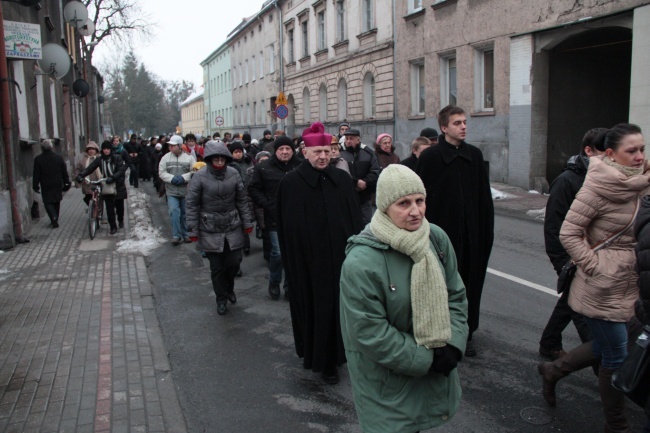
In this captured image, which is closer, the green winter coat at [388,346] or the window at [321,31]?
the green winter coat at [388,346]

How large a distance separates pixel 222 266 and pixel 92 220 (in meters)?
5.58

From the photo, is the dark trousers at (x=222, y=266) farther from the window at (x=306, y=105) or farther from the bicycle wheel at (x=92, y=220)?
the window at (x=306, y=105)

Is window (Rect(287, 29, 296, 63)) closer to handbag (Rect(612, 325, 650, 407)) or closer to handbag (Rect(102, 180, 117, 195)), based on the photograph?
handbag (Rect(102, 180, 117, 195))

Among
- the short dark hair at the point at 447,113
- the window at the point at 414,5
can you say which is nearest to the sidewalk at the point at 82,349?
the short dark hair at the point at 447,113

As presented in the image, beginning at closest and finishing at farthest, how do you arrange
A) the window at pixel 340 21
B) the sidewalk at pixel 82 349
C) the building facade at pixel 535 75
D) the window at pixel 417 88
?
1. the sidewalk at pixel 82 349
2. the building facade at pixel 535 75
3. the window at pixel 417 88
4. the window at pixel 340 21

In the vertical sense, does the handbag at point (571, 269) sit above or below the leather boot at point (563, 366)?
above

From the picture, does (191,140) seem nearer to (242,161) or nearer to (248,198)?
(242,161)

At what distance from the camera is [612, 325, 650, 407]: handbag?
2.63 meters

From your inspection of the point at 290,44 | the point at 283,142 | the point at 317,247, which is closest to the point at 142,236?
the point at 283,142

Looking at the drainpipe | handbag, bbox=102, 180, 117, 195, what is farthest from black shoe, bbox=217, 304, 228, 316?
handbag, bbox=102, 180, 117, 195

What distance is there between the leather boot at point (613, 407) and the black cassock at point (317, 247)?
1.85 metres

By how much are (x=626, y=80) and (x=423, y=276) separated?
741 inches

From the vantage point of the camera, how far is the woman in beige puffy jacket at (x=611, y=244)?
3.34 meters

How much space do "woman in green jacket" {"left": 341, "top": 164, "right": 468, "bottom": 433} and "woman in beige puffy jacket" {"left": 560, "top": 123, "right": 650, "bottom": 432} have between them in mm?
1183
